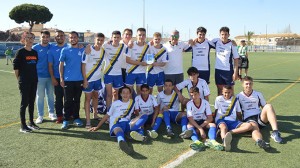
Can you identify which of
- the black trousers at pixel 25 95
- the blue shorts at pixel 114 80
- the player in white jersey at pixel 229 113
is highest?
the blue shorts at pixel 114 80

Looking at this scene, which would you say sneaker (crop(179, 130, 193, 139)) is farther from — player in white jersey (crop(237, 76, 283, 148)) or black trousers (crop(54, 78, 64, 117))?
black trousers (crop(54, 78, 64, 117))

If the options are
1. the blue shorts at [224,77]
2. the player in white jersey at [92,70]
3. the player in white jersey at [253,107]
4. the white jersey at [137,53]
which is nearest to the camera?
the player in white jersey at [253,107]

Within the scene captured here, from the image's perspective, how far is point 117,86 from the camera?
20.4ft

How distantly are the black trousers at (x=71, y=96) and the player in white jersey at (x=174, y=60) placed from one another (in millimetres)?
2007

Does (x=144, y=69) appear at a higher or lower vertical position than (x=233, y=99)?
higher

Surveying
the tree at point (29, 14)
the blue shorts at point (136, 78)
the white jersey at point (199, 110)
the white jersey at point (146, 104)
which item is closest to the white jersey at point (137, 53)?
the blue shorts at point (136, 78)

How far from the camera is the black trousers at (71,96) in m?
5.81

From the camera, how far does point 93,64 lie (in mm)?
5918

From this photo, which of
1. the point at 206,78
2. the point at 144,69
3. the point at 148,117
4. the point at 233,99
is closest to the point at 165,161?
the point at 148,117

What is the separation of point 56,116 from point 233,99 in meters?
3.94

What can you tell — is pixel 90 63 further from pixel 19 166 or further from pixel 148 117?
pixel 19 166

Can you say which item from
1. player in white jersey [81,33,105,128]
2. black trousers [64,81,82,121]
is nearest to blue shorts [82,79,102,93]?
player in white jersey [81,33,105,128]

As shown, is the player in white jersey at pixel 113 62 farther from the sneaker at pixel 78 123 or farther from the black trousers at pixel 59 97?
the black trousers at pixel 59 97

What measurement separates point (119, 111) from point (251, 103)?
259cm
